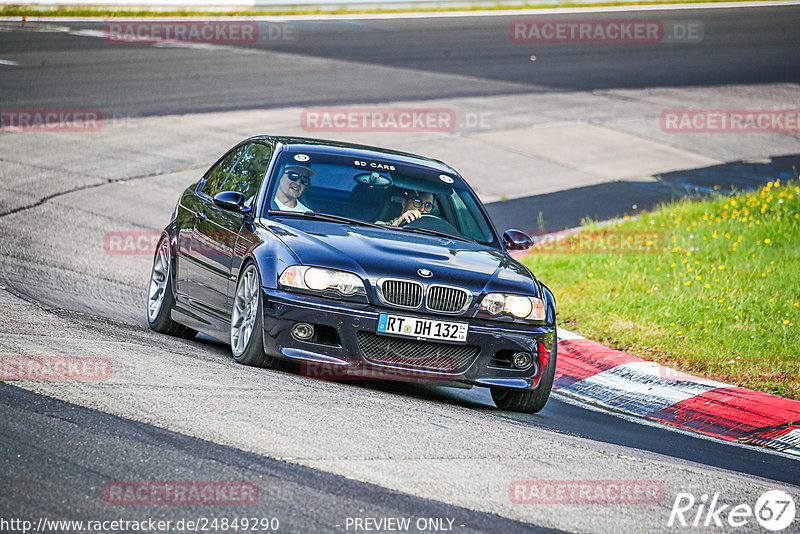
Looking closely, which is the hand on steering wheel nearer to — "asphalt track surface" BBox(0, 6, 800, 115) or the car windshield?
the car windshield

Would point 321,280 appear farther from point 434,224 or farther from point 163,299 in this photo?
point 163,299

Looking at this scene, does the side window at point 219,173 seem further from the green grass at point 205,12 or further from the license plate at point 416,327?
the green grass at point 205,12

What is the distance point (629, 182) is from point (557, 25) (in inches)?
608

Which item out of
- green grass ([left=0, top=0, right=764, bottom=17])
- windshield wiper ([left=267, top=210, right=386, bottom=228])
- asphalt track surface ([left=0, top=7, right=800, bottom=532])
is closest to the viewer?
asphalt track surface ([left=0, top=7, right=800, bottom=532])

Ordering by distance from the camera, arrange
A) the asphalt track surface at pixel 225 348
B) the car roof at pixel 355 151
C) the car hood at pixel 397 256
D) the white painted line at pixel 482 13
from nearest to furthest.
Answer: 1. the asphalt track surface at pixel 225 348
2. the car hood at pixel 397 256
3. the car roof at pixel 355 151
4. the white painted line at pixel 482 13

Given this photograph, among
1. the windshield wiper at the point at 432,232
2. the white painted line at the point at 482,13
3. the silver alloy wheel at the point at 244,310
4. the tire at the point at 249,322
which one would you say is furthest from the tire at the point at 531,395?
the white painted line at the point at 482,13

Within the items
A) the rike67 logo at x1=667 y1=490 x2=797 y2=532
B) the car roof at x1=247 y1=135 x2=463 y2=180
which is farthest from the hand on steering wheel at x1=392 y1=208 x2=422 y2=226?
the rike67 logo at x1=667 y1=490 x2=797 y2=532

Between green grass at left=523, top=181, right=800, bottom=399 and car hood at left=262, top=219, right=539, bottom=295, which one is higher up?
car hood at left=262, top=219, right=539, bottom=295

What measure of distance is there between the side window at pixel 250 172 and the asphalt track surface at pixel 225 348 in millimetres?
1215

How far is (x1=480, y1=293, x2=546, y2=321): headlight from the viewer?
732cm

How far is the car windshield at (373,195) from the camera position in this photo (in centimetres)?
827

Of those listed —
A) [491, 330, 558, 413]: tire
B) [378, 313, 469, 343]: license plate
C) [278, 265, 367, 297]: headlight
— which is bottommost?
[491, 330, 558, 413]: tire

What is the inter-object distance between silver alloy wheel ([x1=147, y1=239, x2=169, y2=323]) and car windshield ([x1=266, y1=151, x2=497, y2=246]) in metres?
1.48

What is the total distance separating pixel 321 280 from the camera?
7172 millimetres
